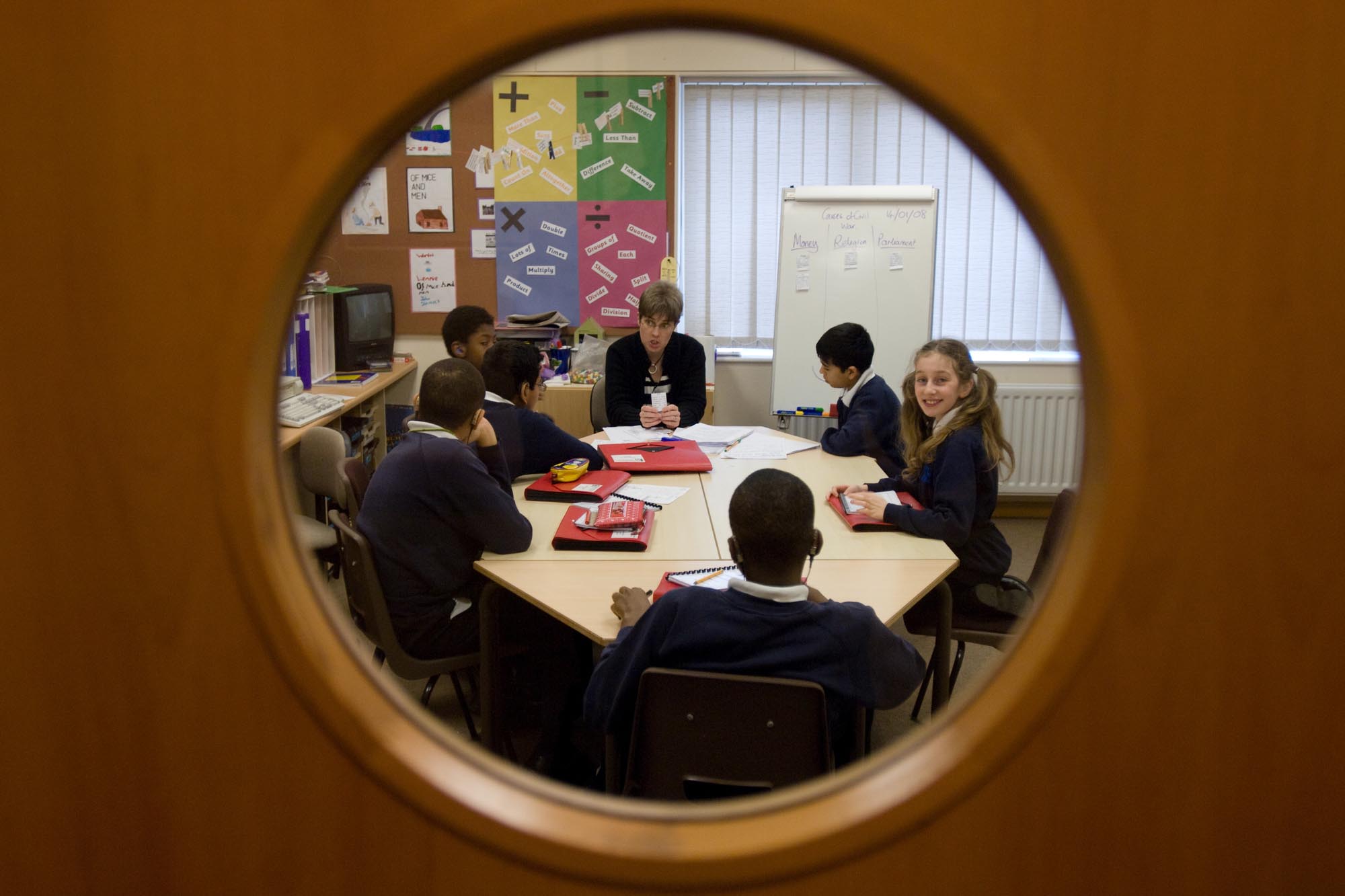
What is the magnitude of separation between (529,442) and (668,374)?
4.08 feet

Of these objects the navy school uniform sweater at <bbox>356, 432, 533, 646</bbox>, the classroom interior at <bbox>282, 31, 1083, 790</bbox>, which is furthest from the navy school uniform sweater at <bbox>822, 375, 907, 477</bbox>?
the navy school uniform sweater at <bbox>356, 432, 533, 646</bbox>

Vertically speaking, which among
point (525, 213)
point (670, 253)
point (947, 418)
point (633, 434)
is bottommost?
point (633, 434)

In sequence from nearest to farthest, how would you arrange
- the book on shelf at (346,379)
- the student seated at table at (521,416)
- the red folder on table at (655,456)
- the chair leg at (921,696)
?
the chair leg at (921,696), the student seated at table at (521,416), the red folder on table at (655,456), the book on shelf at (346,379)

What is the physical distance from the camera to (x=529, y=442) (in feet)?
10.4

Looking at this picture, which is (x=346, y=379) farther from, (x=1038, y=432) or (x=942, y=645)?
(x=1038, y=432)

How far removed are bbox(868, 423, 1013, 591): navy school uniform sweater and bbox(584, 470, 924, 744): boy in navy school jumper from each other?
0.79 metres

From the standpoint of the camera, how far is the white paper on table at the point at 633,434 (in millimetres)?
3717

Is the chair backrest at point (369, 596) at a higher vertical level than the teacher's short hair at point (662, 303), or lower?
lower

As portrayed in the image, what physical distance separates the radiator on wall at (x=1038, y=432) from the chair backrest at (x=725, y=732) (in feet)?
11.4

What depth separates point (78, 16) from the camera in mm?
493

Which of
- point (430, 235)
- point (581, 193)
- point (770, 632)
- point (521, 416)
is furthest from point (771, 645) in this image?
point (430, 235)

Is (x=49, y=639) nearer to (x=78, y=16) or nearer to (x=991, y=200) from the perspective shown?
(x=78, y=16)

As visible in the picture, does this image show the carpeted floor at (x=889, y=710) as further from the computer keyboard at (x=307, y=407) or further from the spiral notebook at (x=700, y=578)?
the computer keyboard at (x=307, y=407)

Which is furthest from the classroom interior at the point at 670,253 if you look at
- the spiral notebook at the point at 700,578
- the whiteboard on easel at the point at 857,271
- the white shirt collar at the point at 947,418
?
the spiral notebook at the point at 700,578
